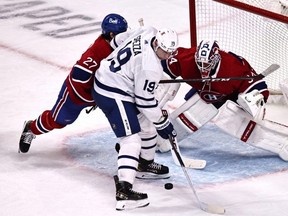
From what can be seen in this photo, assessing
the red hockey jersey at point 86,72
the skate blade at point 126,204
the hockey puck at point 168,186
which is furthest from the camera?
the red hockey jersey at point 86,72

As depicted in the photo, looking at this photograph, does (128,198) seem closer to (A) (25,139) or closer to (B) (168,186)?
(B) (168,186)

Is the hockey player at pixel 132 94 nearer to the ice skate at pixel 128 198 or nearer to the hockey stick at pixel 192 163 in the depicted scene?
the ice skate at pixel 128 198

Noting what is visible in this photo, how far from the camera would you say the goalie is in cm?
432

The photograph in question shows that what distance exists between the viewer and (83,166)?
4.42m

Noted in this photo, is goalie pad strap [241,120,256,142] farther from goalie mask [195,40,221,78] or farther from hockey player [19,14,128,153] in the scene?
hockey player [19,14,128,153]

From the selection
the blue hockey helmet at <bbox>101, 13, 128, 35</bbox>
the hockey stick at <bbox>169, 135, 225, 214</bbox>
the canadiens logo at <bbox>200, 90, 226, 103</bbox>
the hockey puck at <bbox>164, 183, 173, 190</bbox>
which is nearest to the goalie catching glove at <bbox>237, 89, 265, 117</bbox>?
the canadiens logo at <bbox>200, 90, 226, 103</bbox>

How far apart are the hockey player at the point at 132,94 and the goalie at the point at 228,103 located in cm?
37

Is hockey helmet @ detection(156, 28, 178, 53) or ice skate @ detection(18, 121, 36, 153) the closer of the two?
hockey helmet @ detection(156, 28, 178, 53)

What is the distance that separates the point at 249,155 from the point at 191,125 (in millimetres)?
335

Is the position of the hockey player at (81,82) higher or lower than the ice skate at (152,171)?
higher

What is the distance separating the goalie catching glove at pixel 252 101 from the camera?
4.28 m

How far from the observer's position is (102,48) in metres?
4.32

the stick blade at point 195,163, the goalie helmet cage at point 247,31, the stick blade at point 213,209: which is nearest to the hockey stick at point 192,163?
the stick blade at point 195,163

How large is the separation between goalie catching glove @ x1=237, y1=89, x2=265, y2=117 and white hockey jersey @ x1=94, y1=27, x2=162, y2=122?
0.52 meters
